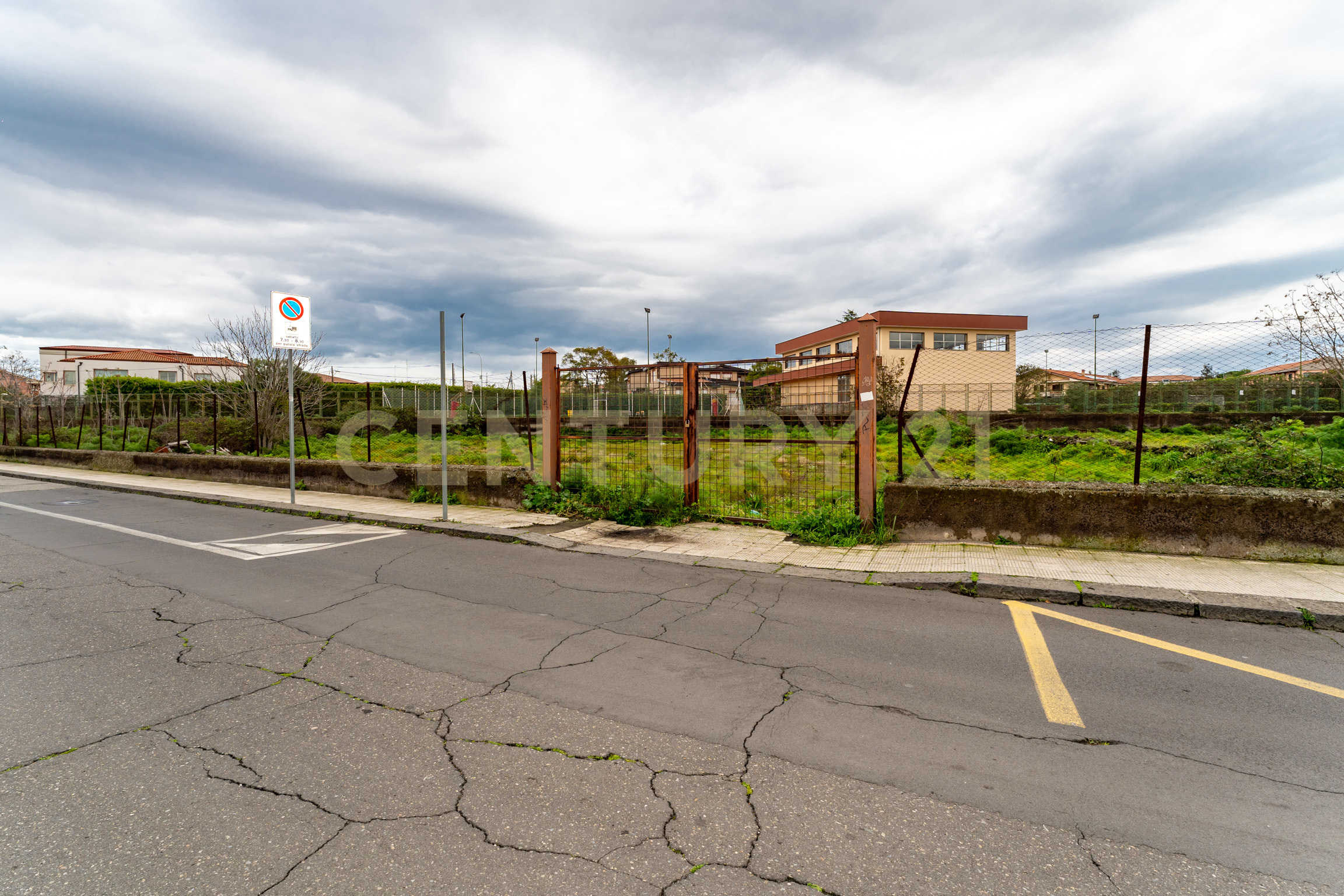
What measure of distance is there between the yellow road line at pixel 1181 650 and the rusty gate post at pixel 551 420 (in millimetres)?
7032

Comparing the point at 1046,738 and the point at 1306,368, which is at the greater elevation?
the point at 1306,368

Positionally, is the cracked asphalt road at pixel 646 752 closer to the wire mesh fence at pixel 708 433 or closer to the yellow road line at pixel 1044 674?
the yellow road line at pixel 1044 674

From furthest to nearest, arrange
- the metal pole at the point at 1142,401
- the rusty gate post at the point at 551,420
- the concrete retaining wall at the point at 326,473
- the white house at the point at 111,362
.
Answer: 1. the white house at the point at 111,362
2. the concrete retaining wall at the point at 326,473
3. the rusty gate post at the point at 551,420
4. the metal pole at the point at 1142,401

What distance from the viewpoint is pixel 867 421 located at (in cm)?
790

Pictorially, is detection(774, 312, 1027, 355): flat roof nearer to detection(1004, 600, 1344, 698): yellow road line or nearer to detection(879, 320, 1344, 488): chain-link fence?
detection(879, 320, 1344, 488): chain-link fence

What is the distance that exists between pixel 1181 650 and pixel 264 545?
9.78 m

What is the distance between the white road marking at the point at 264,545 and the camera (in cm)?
752

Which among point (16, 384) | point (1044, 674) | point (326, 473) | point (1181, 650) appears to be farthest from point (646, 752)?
point (16, 384)

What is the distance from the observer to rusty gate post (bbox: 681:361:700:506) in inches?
362

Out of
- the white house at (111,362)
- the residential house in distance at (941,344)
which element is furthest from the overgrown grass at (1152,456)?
A: the white house at (111,362)

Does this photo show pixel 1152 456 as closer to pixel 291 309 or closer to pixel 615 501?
pixel 615 501

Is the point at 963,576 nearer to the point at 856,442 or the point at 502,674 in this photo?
the point at 856,442

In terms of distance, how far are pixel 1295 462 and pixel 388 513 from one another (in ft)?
41.1

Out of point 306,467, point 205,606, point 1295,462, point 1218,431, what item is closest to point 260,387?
point 306,467
